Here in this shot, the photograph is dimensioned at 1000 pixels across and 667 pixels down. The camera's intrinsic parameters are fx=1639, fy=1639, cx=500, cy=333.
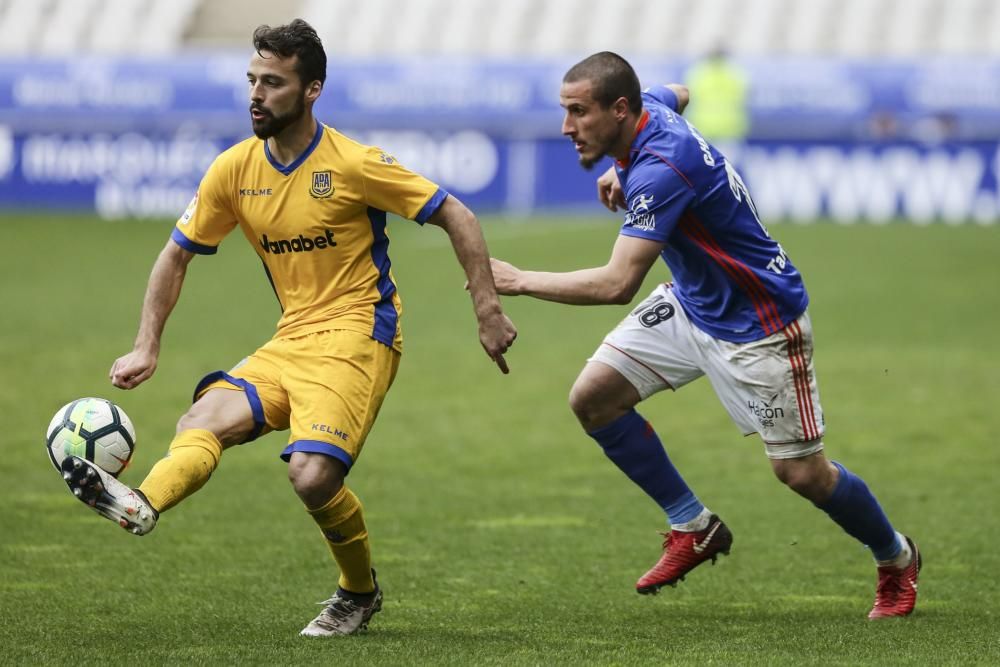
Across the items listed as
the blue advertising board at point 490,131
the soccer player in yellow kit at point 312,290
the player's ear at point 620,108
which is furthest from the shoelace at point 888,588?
the blue advertising board at point 490,131

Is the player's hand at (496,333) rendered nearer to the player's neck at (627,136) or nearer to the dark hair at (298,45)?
the player's neck at (627,136)

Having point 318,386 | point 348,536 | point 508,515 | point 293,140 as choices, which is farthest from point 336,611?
point 508,515

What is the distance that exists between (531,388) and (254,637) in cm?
694

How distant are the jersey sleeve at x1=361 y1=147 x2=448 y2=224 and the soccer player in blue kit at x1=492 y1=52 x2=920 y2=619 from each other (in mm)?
352

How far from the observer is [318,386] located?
5.55 meters

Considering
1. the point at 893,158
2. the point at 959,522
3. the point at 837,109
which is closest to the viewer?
the point at 959,522

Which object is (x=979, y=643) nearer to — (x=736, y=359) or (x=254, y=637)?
(x=736, y=359)

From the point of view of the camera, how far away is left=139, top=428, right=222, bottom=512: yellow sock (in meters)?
5.21

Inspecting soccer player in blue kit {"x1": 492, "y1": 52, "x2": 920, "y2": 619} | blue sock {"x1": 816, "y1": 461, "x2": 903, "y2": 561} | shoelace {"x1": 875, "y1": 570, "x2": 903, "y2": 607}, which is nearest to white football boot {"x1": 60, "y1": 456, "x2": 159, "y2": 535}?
soccer player in blue kit {"x1": 492, "y1": 52, "x2": 920, "y2": 619}

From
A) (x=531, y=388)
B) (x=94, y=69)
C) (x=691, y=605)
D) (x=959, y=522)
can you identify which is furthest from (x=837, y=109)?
(x=691, y=605)

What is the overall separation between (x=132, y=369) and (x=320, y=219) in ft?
2.68

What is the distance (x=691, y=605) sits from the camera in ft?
20.9

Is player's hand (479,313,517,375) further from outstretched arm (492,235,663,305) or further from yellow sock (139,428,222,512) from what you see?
yellow sock (139,428,222,512)

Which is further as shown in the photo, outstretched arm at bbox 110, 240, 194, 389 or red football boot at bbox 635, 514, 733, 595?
red football boot at bbox 635, 514, 733, 595
